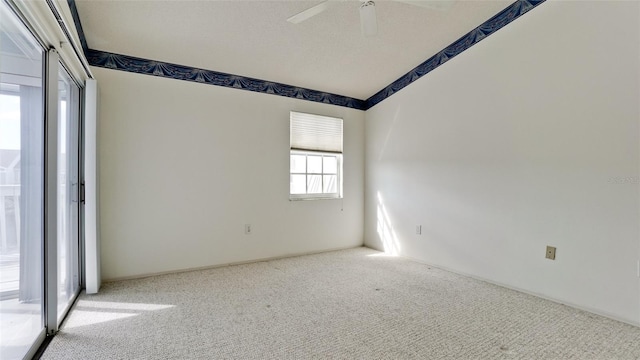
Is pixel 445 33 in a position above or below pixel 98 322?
above

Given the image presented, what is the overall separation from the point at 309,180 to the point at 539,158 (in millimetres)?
2648

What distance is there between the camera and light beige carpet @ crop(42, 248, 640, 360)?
1835mm

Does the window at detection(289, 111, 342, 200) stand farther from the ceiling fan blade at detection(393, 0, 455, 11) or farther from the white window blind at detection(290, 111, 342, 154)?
the ceiling fan blade at detection(393, 0, 455, 11)

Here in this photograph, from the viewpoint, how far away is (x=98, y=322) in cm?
218

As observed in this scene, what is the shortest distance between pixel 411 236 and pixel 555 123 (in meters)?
1.99

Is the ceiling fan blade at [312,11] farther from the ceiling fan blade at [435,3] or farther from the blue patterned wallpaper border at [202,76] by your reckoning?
the blue patterned wallpaper border at [202,76]

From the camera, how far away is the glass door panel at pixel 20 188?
1483 millimetres

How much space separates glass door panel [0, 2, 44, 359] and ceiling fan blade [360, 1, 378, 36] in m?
1.97

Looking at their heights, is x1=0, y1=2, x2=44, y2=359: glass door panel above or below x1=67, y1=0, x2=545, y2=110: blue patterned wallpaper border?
below

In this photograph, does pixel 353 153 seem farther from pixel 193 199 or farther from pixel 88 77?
pixel 88 77

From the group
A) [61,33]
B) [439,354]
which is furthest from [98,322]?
[439,354]

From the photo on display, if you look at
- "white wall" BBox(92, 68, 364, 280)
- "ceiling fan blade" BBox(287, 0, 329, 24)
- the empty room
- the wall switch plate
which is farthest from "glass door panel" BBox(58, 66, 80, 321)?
the wall switch plate

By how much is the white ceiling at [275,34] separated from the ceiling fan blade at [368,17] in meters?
0.47

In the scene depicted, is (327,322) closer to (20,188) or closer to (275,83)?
(20,188)
